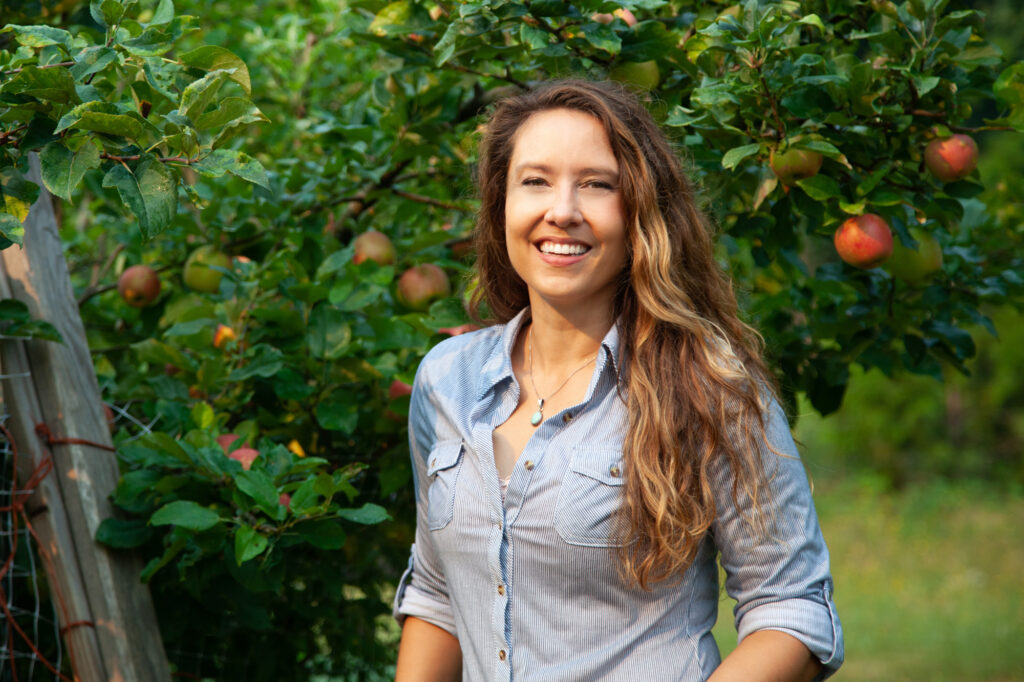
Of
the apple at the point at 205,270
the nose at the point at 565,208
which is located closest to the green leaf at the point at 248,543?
the nose at the point at 565,208

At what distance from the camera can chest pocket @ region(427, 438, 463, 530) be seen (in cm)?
146

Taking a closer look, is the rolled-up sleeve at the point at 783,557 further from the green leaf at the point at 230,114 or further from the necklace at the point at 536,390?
the green leaf at the point at 230,114

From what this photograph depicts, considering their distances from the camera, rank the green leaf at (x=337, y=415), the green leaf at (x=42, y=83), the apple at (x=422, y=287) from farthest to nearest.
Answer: the apple at (x=422, y=287)
the green leaf at (x=337, y=415)
the green leaf at (x=42, y=83)

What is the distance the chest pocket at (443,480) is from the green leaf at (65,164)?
64 centimetres

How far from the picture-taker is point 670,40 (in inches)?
73.9

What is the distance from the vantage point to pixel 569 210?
1.40 meters

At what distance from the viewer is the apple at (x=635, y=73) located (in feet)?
6.28

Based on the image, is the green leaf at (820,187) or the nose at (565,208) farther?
the green leaf at (820,187)

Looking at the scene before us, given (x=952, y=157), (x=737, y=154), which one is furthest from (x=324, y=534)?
(x=952, y=157)

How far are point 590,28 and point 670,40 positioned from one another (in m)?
0.19

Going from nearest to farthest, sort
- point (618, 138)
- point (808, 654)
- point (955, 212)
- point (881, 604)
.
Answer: point (808, 654) → point (618, 138) → point (955, 212) → point (881, 604)

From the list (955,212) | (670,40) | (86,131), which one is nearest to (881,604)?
(955,212)

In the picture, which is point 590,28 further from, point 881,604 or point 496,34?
point 881,604

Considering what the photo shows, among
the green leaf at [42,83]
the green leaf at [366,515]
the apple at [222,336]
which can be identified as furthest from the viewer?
the apple at [222,336]
